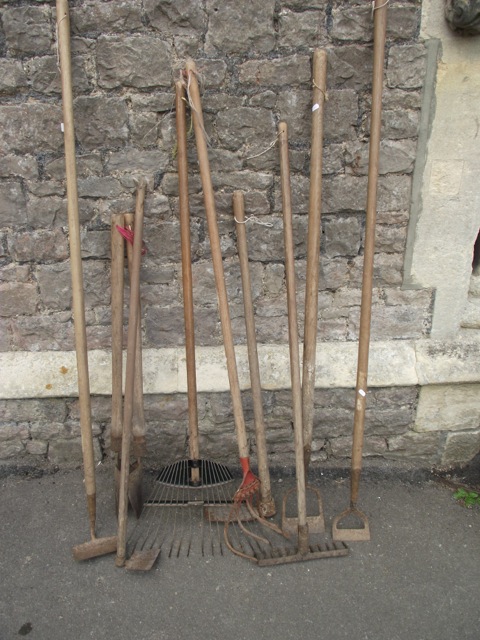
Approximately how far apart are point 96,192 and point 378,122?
138 cm

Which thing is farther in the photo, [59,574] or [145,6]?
[59,574]

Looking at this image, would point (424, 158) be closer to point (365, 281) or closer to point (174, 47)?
point (365, 281)

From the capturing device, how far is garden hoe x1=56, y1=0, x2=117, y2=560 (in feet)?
6.67

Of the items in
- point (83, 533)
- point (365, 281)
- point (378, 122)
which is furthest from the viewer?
point (83, 533)

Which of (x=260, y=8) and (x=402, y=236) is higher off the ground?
(x=260, y=8)

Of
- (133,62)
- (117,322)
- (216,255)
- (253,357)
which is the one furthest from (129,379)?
(133,62)

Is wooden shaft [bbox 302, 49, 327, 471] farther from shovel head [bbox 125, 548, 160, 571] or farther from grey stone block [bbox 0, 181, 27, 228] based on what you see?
grey stone block [bbox 0, 181, 27, 228]

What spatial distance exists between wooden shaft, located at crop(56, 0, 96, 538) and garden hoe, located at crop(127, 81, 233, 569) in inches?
12.0

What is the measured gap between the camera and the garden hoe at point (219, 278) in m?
2.13

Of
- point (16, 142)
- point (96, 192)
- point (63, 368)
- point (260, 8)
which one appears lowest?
point (63, 368)

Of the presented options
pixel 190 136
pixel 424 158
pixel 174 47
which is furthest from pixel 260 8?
pixel 424 158

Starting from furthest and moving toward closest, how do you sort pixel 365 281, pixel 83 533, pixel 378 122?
pixel 83 533, pixel 365 281, pixel 378 122

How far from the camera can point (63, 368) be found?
2.65 m

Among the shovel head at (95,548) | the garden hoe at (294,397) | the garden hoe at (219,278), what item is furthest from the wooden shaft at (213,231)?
the shovel head at (95,548)
